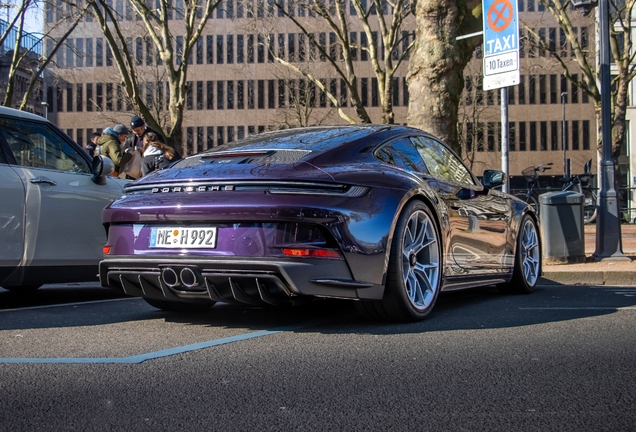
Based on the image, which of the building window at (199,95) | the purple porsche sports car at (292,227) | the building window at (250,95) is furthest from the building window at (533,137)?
the purple porsche sports car at (292,227)

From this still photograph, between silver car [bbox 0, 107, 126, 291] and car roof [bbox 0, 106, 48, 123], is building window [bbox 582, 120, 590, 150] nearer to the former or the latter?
silver car [bbox 0, 107, 126, 291]

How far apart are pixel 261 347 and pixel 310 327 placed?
2.63ft

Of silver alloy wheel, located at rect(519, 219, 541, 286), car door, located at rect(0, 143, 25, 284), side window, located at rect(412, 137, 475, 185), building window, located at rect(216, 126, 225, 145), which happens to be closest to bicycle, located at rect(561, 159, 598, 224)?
silver alloy wheel, located at rect(519, 219, 541, 286)

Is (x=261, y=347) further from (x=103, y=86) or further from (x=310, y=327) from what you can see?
(x=103, y=86)

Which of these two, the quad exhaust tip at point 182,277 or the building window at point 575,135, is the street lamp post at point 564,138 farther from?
the quad exhaust tip at point 182,277

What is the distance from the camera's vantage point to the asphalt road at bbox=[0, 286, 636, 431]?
301 centimetres

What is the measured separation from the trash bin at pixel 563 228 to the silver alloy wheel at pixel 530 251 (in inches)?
109

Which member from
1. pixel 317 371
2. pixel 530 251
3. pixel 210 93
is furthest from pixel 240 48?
pixel 317 371

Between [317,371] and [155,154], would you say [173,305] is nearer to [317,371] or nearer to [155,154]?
[317,371]

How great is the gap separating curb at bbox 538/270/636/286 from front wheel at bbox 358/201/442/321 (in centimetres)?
399

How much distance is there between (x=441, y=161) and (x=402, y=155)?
80 centimetres

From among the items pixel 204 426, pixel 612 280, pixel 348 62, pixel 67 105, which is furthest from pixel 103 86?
pixel 204 426

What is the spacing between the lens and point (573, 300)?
6.89 meters

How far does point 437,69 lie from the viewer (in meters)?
12.1
